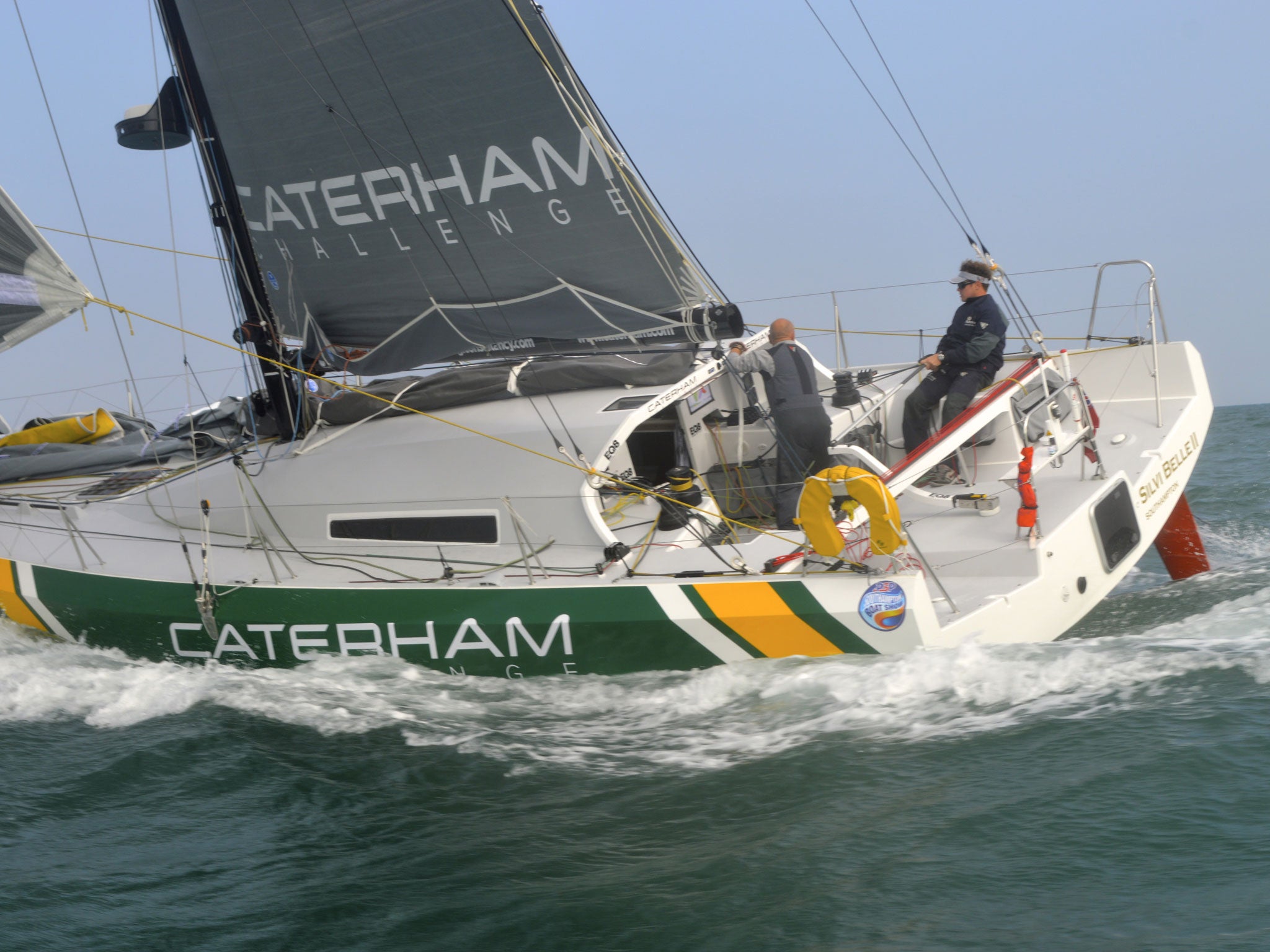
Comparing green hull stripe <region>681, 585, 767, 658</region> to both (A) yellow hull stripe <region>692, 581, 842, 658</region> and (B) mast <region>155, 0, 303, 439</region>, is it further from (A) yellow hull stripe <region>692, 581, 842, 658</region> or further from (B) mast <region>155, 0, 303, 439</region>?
(B) mast <region>155, 0, 303, 439</region>

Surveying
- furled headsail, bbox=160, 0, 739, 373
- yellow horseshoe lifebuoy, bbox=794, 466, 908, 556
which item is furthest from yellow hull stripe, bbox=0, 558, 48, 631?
yellow horseshoe lifebuoy, bbox=794, 466, 908, 556

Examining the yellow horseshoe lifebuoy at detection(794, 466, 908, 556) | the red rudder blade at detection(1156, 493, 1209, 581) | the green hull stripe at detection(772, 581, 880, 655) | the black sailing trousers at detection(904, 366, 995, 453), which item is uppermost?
the black sailing trousers at detection(904, 366, 995, 453)

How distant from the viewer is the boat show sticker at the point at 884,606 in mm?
3629

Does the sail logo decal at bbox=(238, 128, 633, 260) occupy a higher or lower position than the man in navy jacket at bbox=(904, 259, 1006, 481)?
higher

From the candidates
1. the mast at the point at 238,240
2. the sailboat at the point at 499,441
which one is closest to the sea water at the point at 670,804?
the sailboat at the point at 499,441

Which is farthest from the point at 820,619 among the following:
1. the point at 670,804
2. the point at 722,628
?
the point at 670,804

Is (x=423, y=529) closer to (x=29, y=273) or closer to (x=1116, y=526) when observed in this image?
(x=29, y=273)

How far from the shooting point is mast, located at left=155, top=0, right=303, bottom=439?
5.26 meters

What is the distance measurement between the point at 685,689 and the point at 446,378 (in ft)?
7.02

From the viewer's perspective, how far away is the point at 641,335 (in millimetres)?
5000

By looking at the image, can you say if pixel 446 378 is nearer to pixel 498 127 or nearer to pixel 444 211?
pixel 444 211

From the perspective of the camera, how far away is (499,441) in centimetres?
472

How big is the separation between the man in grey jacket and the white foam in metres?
1.16

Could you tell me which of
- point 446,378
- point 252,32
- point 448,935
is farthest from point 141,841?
point 252,32
